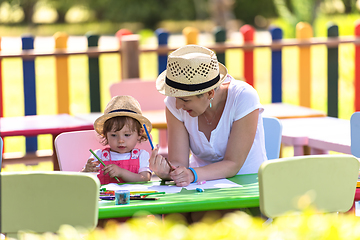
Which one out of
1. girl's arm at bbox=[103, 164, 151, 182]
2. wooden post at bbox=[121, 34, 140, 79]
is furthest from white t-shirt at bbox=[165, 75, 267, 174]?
wooden post at bbox=[121, 34, 140, 79]

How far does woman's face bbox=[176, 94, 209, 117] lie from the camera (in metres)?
2.65

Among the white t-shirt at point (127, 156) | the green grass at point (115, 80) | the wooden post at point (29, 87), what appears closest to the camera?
the white t-shirt at point (127, 156)

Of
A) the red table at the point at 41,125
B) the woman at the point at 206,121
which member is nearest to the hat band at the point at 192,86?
the woman at the point at 206,121

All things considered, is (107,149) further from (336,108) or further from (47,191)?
(336,108)

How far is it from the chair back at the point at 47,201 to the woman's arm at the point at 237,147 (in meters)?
0.83

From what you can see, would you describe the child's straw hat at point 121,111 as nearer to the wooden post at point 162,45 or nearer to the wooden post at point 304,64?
the wooden post at point 162,45

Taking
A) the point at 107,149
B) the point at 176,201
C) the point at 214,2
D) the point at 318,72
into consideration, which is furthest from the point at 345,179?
the point at 214,2

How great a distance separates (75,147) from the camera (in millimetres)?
3043

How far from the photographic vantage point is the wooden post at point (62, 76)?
18.5 ft

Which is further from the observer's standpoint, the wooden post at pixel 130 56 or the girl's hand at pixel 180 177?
the wooden post at pixel 130 56

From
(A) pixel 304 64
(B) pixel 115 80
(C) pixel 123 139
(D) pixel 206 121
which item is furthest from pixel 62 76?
(B) pixel 115 80

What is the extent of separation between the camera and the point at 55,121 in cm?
434

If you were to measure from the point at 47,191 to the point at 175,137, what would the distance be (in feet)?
3.64

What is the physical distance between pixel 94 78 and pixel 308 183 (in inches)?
158
